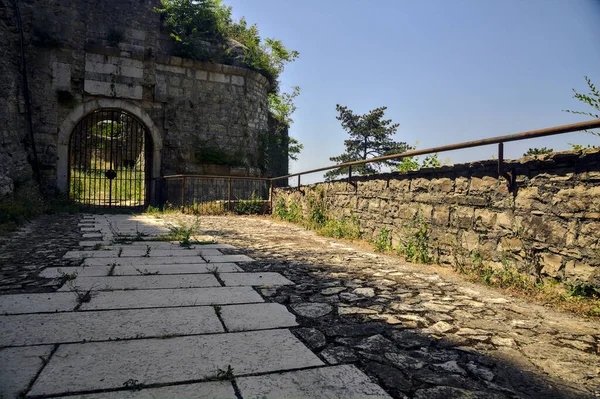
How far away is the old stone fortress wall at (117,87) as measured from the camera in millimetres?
10008

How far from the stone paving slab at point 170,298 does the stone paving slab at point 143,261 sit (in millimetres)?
1049

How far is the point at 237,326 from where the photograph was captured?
2.01 metres

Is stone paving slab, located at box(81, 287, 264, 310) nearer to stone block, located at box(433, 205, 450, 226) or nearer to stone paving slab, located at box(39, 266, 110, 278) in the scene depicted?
stone paving slab, located at box(39, 266, 110, 278)

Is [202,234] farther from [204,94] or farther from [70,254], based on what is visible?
[204,94]

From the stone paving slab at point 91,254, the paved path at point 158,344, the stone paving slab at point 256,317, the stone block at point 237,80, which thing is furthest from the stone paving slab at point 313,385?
the stone block at point 237,80

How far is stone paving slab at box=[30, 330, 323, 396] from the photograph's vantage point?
55.2 inches

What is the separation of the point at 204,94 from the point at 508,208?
423 inches

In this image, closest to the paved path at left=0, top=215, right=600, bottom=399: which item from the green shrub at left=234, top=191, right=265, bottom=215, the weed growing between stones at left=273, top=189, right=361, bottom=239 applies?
the weed growing between stones at left=273, top=189, right=361, bottom=239

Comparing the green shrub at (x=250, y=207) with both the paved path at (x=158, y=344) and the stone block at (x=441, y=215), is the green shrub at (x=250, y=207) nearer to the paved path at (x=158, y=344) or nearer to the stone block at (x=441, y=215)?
the stone block at (x=441, y=215)

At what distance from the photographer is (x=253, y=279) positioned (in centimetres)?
311

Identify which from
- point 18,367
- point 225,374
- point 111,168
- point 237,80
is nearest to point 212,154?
point 237,80

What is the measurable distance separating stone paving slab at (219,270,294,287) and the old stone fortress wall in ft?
26.4

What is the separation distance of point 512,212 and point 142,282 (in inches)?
120

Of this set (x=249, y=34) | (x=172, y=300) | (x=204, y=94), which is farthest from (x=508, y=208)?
(x=249, y=34)
